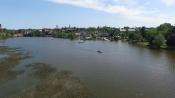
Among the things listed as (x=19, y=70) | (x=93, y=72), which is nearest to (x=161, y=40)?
(x=93, y=72)

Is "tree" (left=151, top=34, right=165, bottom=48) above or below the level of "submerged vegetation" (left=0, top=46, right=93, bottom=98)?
above

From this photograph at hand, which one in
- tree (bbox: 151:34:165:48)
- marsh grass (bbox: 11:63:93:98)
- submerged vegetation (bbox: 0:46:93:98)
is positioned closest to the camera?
marsh grass (bbox: 11:63:93:98)

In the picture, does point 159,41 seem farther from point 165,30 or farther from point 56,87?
point 56,87

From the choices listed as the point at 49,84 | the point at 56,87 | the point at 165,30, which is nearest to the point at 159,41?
the point at 165,30

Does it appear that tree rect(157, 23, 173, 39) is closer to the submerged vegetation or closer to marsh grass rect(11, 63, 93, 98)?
the submerged vegetation

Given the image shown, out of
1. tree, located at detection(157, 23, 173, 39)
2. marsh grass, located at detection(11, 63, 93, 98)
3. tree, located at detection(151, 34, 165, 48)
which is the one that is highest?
tree, located at detection(157, 23, 173, 39)

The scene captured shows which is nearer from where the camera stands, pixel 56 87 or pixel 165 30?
pixel 56 87

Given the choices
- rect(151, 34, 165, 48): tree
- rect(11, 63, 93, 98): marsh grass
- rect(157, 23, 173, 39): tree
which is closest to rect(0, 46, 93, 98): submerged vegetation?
rect(11, 63, 93, 98): marsh grass

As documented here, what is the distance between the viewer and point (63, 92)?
28672mm

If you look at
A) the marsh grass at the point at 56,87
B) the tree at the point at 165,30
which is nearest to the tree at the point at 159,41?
the tree at the point at 165,30

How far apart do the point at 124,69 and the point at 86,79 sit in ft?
35.6

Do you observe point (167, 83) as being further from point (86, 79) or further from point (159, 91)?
point (86, 79)

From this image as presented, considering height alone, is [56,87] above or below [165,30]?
below

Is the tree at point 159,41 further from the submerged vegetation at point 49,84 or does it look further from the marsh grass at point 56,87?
the marsh grass at point 56,87
